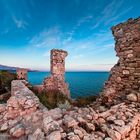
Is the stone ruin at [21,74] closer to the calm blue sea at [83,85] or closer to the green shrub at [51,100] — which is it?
the calm blue sea at [83,85]

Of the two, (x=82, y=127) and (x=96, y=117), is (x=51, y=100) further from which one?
(x=82, y=127)

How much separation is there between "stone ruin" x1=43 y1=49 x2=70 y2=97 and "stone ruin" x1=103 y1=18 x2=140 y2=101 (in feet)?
25.8

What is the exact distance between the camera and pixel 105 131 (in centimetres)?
238

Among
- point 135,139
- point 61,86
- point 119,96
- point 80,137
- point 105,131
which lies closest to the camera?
point 80,137

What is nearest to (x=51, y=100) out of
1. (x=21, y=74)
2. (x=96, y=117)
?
(x=96, y=117)

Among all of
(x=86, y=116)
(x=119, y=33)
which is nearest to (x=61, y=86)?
(x=119, y=33)

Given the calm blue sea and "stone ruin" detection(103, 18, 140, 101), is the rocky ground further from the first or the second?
the calm blue sea

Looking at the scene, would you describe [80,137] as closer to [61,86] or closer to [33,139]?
[33,139]

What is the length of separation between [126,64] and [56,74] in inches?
342

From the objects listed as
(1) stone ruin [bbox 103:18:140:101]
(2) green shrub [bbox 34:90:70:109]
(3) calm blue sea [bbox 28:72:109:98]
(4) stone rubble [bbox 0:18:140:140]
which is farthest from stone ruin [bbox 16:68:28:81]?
(1) stone ruin [bbox 103:18:140:101]

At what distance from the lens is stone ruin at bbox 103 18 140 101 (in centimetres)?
413

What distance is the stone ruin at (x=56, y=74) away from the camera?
1222cm

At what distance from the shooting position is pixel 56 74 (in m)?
12.4

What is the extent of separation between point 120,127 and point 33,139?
1726 mm
